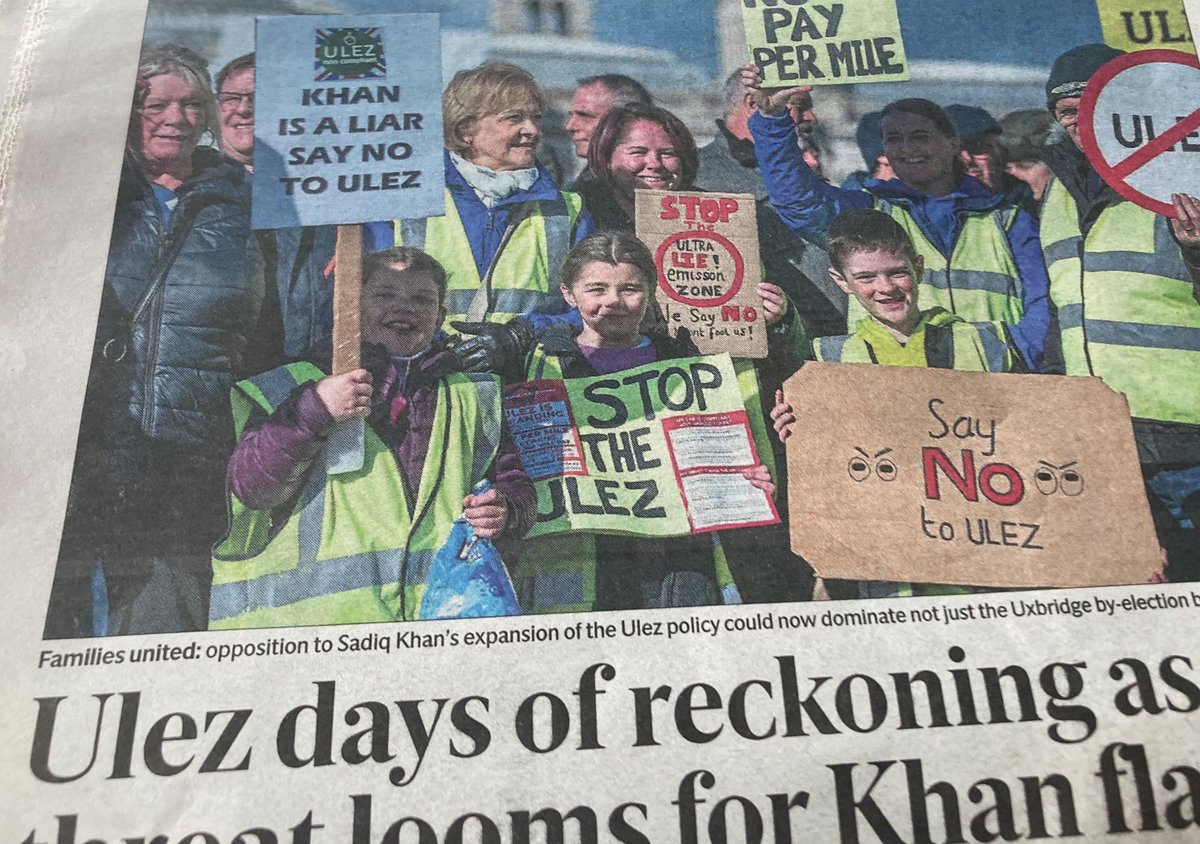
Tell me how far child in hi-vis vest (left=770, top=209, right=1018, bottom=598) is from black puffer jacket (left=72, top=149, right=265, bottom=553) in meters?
0.51

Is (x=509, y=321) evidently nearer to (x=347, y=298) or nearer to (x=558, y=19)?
(x=347, y=298)

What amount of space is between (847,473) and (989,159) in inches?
15.7

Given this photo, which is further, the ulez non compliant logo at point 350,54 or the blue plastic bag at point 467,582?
the ulez non compliant logo at point 350,54

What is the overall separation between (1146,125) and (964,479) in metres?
0.47

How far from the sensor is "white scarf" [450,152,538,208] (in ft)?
3.20

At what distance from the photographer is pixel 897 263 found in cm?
97

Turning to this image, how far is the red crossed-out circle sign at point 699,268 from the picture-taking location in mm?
945

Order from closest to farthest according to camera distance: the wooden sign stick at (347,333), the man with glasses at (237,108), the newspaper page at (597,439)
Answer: the newspaper page at (597,439) < the wooden sign stick at (347,333) < the man with glasses at (237,108)

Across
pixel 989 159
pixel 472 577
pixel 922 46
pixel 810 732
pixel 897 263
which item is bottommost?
pixel 810 732

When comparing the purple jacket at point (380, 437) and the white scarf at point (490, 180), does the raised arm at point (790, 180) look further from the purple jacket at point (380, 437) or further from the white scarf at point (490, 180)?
the purple jacket at point (380, 437)

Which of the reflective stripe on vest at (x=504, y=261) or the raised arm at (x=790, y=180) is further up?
the raised arm at (x=790, y=180)

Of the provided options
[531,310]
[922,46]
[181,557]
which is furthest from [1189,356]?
[181,557]

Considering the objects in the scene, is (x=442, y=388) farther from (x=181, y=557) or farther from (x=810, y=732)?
(x=810, y=732)

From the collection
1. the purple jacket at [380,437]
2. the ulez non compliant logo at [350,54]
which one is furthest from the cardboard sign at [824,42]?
the purple jacket at [380,437]
